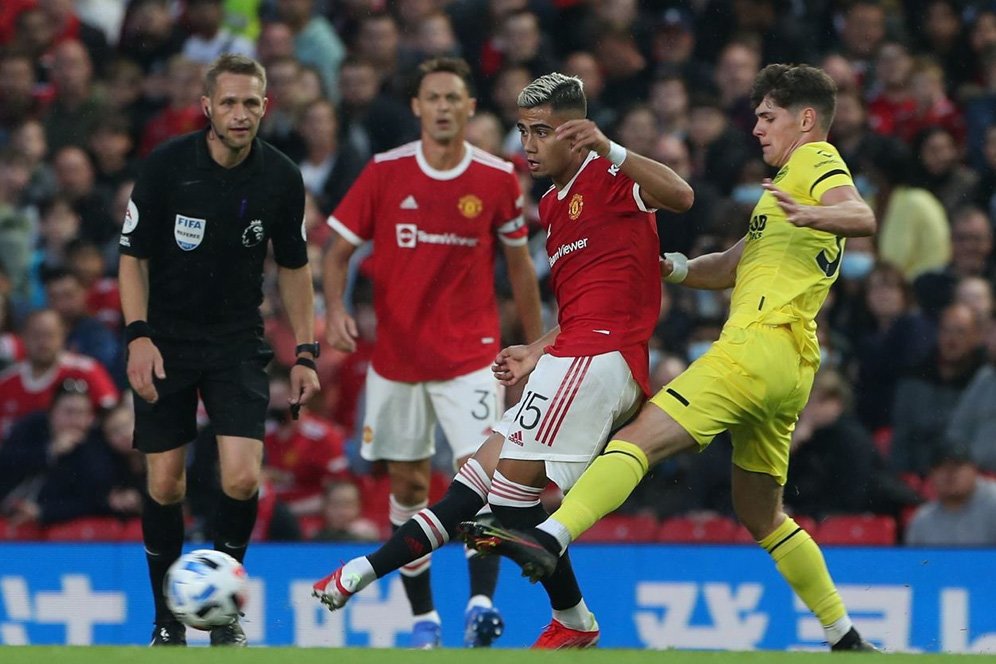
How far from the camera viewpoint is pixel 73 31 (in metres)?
13.9

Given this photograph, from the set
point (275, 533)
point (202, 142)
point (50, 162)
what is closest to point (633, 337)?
point (202, 142)

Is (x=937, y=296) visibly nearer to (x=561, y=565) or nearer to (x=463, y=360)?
(x=463, y=360)

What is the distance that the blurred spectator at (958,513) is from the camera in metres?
9.66

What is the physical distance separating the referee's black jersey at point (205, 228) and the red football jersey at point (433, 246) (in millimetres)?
839

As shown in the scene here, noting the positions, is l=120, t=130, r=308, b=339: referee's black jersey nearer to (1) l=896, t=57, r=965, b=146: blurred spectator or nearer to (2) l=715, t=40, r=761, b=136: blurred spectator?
(2) l=715, t=40, r=761, b=136: blurred spectator

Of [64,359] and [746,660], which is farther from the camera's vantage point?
[64,359]

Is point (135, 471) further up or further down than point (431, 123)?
further down

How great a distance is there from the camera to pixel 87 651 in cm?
596

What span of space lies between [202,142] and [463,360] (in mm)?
1680

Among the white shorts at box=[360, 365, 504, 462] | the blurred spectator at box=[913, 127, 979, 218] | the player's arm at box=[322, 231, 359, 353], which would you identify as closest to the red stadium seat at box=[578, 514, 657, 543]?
the white shorts at box=[360, 365, 504, 462]

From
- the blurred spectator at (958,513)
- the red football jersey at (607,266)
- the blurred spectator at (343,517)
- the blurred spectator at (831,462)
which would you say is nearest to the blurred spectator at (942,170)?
the blurred spectator at (831,462)

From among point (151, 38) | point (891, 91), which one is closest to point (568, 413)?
point (891, 91)

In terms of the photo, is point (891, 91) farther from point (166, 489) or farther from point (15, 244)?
point (166, 489)

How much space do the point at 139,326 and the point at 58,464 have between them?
350 cm
